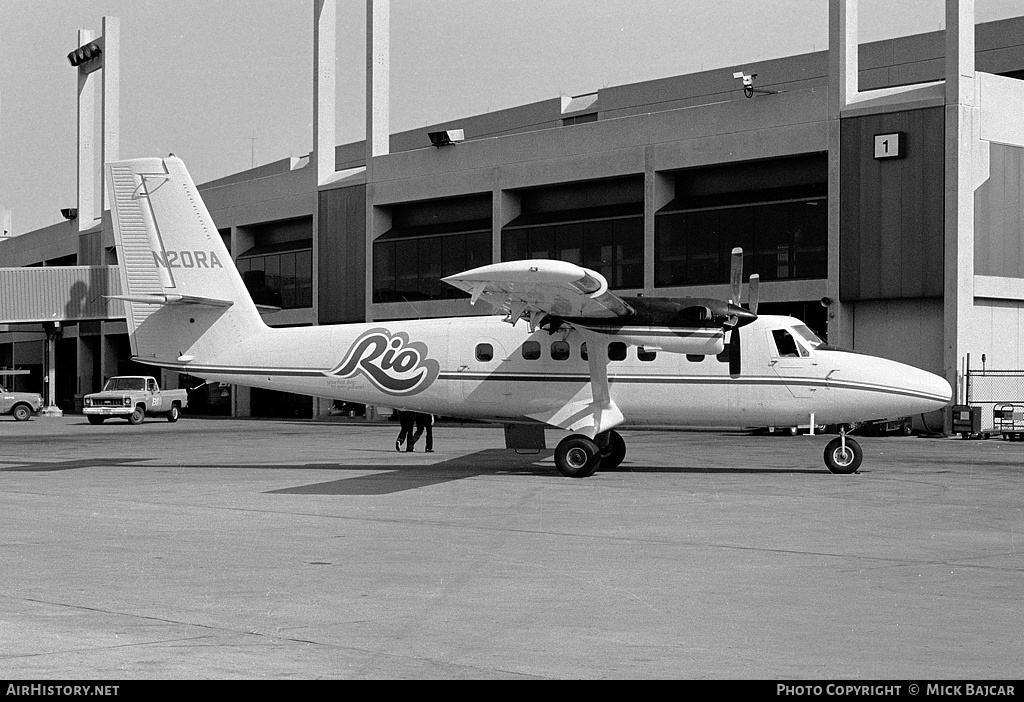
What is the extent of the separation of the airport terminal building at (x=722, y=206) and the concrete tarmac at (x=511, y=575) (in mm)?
19751

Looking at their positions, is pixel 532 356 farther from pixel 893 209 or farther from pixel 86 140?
pixel 86 140

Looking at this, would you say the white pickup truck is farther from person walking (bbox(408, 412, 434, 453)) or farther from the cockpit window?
the cockpit window

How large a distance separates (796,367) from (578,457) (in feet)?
14.3

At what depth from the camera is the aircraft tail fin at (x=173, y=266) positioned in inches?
902

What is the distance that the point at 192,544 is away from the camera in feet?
41.8

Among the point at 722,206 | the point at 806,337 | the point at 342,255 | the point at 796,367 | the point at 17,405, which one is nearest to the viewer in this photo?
the point at 796,367

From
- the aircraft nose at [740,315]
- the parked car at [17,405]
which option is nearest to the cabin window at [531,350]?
the aircraft nose at [740,315]

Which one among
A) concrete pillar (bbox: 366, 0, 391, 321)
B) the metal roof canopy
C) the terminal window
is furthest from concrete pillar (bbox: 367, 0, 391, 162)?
the metal roof canopy

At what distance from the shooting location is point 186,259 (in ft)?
75.5

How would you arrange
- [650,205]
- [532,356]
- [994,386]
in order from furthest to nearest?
[650,205], [994,386], [532,356]

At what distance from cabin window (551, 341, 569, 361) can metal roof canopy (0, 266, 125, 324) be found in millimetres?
46661

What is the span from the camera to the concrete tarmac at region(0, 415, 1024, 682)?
731 cm

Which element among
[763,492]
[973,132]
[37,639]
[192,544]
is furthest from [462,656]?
[973,132]

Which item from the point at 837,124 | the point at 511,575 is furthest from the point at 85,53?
the point at 511,575
